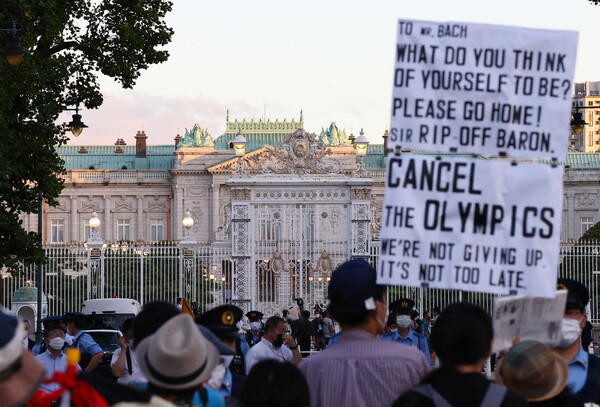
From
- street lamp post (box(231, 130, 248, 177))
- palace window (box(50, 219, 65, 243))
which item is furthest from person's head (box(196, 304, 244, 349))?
palace window (box(50, 219, 65, 243))

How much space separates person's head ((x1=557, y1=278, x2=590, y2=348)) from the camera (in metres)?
6.27

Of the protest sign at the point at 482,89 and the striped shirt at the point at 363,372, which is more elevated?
the protest sign at the point at 482,89

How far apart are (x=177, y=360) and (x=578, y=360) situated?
239 cm

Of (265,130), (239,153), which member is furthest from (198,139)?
(239,153)

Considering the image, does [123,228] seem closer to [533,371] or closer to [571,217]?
[571,217]

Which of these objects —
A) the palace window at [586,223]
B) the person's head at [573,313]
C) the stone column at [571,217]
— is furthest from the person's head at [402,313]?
the palace window at [586,223]

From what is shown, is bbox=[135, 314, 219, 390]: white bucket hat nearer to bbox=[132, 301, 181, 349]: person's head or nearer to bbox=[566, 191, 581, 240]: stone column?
bbox=[132, 301, 181, 349]: person's head

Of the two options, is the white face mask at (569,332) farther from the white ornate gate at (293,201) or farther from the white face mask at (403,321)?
the white ornate gate at (293,201)

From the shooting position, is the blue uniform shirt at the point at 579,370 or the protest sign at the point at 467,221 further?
the blue uniform shirt at the point at 579,370

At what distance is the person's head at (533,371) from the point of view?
208 inches

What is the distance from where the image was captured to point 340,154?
7544cm

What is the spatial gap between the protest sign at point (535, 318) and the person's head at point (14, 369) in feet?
7.77

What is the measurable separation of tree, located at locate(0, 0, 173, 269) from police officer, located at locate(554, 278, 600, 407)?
13296 mm

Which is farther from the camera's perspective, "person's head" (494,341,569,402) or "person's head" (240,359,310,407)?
"person's head" (494,341,569,402)
